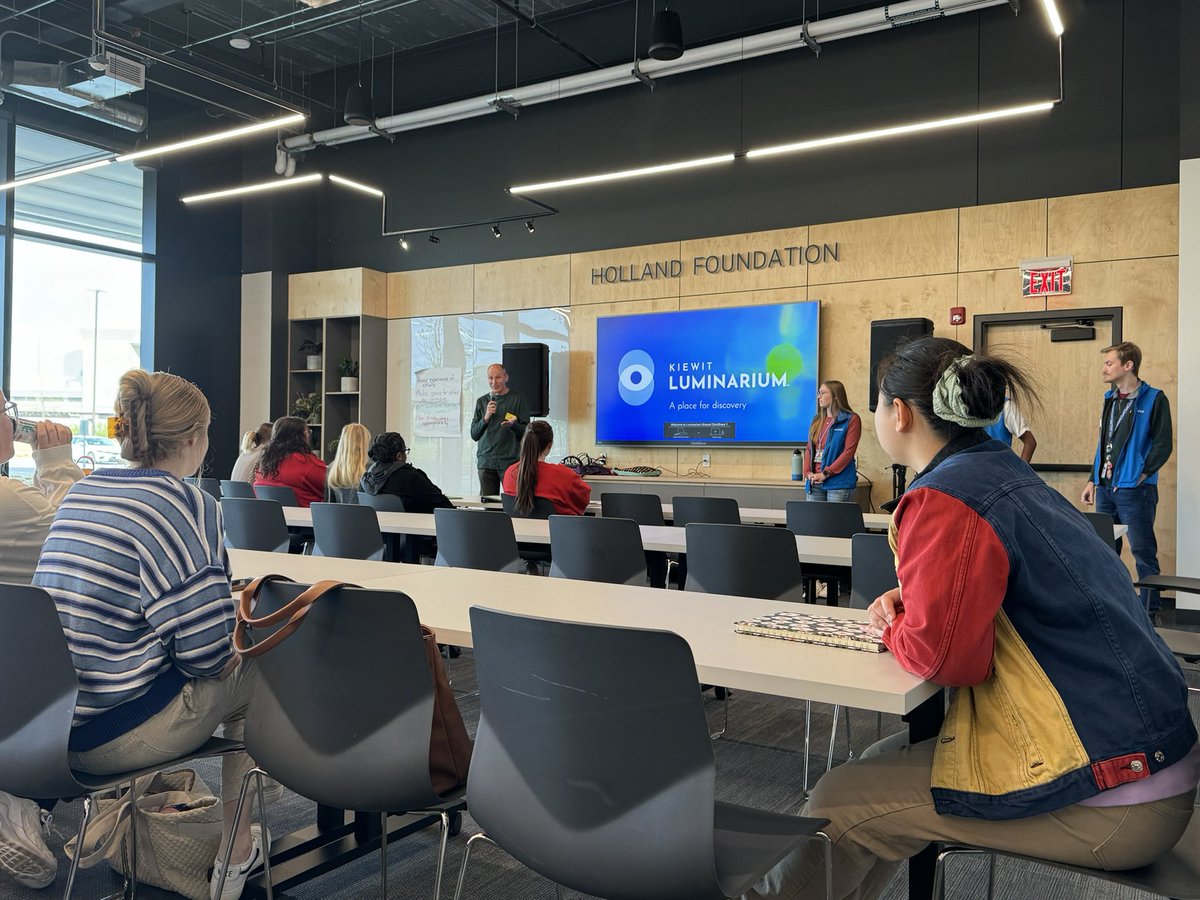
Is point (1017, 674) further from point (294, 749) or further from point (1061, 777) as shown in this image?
point (294, 749)

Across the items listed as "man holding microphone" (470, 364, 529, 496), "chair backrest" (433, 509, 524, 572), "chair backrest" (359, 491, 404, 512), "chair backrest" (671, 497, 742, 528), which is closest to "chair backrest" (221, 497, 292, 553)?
"chair backrest" (359, 491, 404, 512)

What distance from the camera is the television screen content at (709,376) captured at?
784cm

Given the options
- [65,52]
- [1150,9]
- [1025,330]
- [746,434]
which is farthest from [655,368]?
[65,52]

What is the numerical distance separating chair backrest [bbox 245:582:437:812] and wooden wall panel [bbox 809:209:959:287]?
6.50 metres

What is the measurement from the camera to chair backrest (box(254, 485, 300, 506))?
5.59 meters

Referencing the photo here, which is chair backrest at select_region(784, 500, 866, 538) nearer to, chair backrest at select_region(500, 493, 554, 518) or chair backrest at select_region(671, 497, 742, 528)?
chair backrest at select_region(671, 497, 742, 528)

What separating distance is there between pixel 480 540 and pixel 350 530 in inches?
29.3

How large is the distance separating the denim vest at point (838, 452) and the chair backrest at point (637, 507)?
194 centimetres

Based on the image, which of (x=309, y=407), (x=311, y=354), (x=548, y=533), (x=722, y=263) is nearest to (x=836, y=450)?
(x=722, y=263)

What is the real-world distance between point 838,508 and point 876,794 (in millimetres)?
2864

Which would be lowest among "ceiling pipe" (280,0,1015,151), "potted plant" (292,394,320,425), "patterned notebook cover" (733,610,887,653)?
"patterned notebook cover" (733,610,887,653)

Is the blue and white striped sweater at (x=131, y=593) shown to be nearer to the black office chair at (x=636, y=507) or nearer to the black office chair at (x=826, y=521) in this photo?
the black office chair at (x=826, y=521)

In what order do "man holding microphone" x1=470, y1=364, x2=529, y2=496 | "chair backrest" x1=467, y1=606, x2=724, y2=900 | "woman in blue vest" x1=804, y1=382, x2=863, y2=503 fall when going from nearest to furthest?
"chair backrest" x1=467, y1=606, x2=724, y2=900
"woman in blue vest" x1=804, y1=382, x2=863, y2=503
"man holding microphone" x1=470, y1=364, x2=529, y2=496

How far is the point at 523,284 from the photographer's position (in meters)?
9.29
